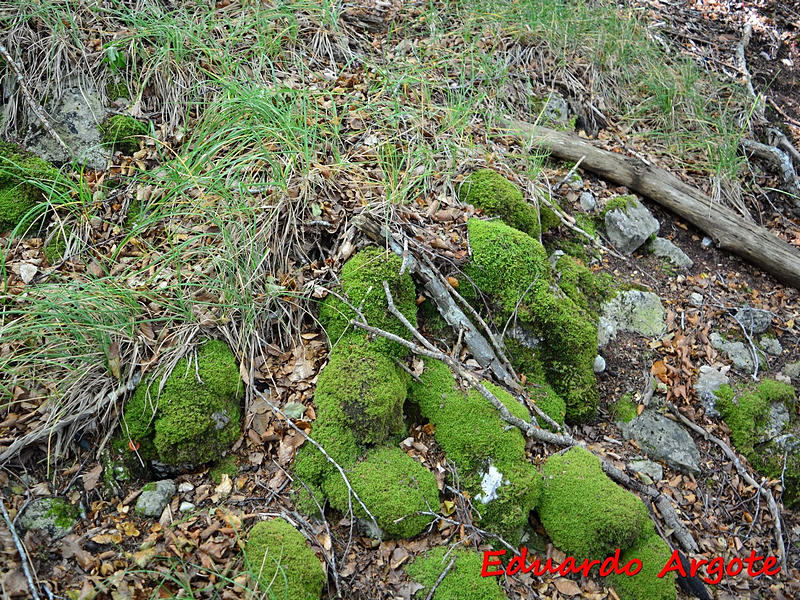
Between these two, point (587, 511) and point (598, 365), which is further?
point (598, 365)

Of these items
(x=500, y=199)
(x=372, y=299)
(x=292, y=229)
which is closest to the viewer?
(x=372, y=299)

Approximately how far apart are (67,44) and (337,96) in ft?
6.97

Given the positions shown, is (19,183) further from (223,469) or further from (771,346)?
(771,346)

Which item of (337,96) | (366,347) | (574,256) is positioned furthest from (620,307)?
(337,96)

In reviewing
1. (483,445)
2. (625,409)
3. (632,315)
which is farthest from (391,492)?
(632,315)

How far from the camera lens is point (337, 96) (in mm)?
4742

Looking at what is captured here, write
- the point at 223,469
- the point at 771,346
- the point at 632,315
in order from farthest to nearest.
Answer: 1. the point at 771,346
2. the point at 632,315
3. the point at 223,469

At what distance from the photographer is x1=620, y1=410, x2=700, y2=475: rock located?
391 cm

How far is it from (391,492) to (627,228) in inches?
137

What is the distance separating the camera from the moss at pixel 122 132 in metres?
4.09

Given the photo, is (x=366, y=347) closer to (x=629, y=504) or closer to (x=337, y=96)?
(x=629, y=504)

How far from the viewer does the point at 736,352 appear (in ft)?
15.3

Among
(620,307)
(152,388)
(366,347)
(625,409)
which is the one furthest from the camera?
(620,307)

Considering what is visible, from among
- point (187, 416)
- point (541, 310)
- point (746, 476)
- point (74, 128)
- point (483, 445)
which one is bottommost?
point (746, 476)
